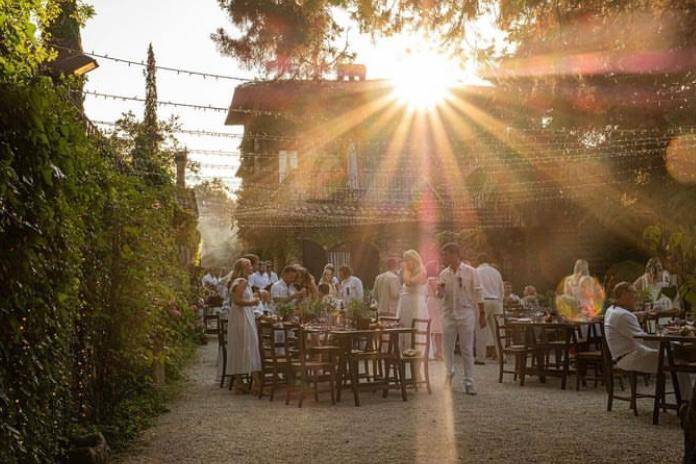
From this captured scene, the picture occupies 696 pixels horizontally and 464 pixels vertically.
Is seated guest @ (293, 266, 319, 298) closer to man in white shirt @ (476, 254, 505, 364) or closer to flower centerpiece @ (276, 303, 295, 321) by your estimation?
flower centerpiece @ (276, 303, 295, 321)

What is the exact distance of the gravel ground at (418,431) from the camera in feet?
22.6

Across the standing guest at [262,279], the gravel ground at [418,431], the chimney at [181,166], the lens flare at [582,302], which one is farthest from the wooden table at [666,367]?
the chimney at [181,166]

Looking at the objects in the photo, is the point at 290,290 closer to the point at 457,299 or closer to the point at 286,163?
the point at 457,299

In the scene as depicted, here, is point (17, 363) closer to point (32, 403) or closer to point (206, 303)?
point (32, 403)

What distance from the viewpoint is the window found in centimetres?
3184

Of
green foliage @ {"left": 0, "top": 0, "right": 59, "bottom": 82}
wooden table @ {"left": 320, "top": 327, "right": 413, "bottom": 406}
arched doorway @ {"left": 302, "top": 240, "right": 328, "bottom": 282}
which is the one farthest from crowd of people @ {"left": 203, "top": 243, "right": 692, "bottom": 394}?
arched doorway @ {"left": 302, "top": 240, "right": 328, "bottom": 282}

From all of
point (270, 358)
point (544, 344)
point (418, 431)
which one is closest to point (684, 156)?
point (544, 344)

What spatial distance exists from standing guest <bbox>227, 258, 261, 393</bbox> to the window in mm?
20171

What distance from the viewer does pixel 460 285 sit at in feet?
35.9

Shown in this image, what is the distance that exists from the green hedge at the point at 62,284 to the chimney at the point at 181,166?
11.8m

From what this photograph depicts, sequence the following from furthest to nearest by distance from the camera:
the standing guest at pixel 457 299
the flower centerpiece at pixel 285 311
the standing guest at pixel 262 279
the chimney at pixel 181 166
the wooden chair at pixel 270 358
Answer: the chimney at pixel 181 166
the standing guest at pixel 262 279
the flower centerpiece at pixel 285 311
the standing guest at pixel 457 299
the wooden chair at pixel 270 358

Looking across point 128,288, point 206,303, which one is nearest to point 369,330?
point 128,288

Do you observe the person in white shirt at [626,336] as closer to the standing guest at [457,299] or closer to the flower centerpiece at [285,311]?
the standing guest at [457,299]

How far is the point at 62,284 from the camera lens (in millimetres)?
4637
